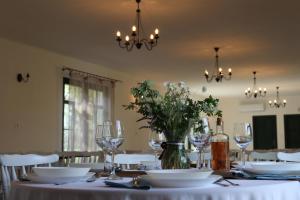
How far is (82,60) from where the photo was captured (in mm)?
8492

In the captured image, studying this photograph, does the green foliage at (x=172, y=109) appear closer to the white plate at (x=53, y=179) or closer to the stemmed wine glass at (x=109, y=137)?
Answer: the stemmed wine glass at (x=109, y=137)

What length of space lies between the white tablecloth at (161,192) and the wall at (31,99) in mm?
5554

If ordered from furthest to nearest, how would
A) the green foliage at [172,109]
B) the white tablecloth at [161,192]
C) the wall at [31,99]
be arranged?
the wall at [31,99] → the green foliage at [172,109] → the white tablecloth at [161,192]

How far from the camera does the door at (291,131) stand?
14.5m

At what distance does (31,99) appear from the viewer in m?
7.30

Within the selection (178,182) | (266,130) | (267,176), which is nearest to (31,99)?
(267,176)

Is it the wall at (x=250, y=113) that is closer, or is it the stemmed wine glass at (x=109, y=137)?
the stemmed wine glass at (x=109, y=137)

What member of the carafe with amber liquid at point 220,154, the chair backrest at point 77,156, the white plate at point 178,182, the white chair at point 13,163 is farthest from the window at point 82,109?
the white plate at point 178,182

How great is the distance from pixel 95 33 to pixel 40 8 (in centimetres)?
127

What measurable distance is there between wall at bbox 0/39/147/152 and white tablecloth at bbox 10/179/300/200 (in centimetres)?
555

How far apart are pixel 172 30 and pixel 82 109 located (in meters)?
3.08

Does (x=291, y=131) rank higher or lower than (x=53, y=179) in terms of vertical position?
higher

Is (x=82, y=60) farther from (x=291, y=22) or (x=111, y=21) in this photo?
(x=291, y=22)

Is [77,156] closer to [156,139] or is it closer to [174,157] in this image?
[156,139]
